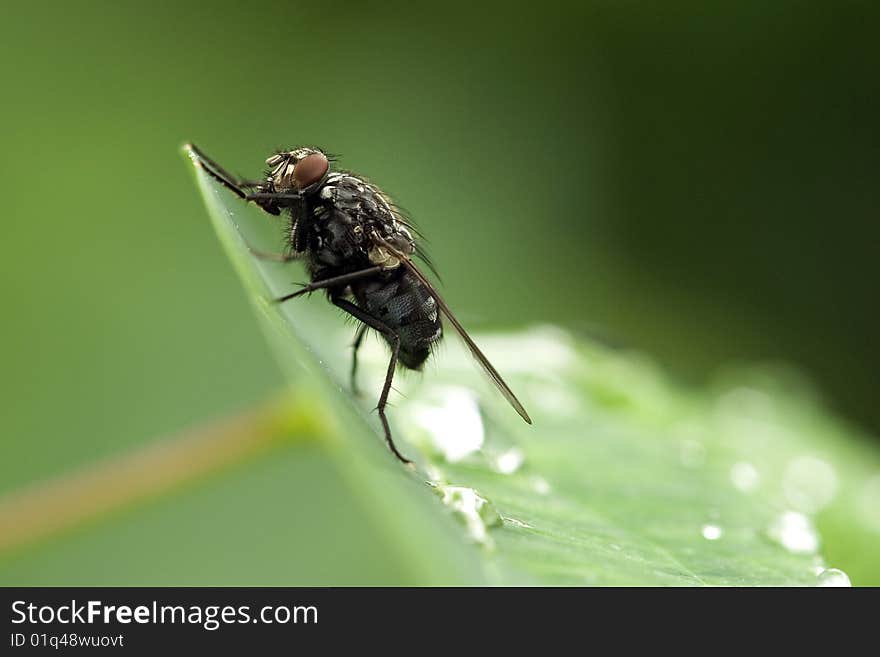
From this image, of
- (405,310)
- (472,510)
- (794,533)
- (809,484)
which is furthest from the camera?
(809,484)

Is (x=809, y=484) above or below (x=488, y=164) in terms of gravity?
below

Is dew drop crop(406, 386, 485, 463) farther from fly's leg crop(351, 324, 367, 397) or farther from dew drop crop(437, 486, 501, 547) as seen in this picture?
dew drop crop(437, 486, 501, 547)

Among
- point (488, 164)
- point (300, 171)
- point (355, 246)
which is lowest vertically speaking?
point (355, 246)

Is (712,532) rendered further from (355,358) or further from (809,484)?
(809,484)

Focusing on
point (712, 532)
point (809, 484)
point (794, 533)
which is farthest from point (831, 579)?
point (809, 484)
